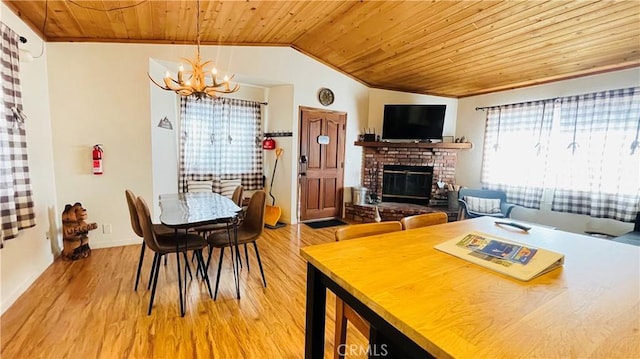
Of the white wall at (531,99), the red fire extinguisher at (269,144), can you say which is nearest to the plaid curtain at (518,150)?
the white wall at (531,99)

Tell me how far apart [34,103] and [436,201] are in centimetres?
575

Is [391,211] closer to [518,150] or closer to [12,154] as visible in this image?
[518,150]

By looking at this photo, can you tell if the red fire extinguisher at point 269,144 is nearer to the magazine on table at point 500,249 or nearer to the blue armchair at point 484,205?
the blue armchair at point 484,205

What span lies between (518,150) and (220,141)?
498cm

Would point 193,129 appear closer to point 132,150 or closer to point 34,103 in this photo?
point 132,150

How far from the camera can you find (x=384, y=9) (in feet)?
9.78

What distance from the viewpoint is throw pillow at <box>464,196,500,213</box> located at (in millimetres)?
4527

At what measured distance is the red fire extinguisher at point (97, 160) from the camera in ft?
10.7

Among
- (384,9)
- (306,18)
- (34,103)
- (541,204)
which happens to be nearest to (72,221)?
(34,103)

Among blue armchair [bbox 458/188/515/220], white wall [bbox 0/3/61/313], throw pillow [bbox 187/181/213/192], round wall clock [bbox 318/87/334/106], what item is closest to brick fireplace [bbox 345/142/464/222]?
blue armchair [bbox 458/188/515/220]

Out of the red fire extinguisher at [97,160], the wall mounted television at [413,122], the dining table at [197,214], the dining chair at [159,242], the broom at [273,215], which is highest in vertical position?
the wall mounted television at [413,122]

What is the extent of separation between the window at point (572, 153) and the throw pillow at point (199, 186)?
4.86 meters

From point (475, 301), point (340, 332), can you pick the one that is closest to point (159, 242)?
point (340, 332)

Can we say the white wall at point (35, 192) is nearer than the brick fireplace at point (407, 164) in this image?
Yes
